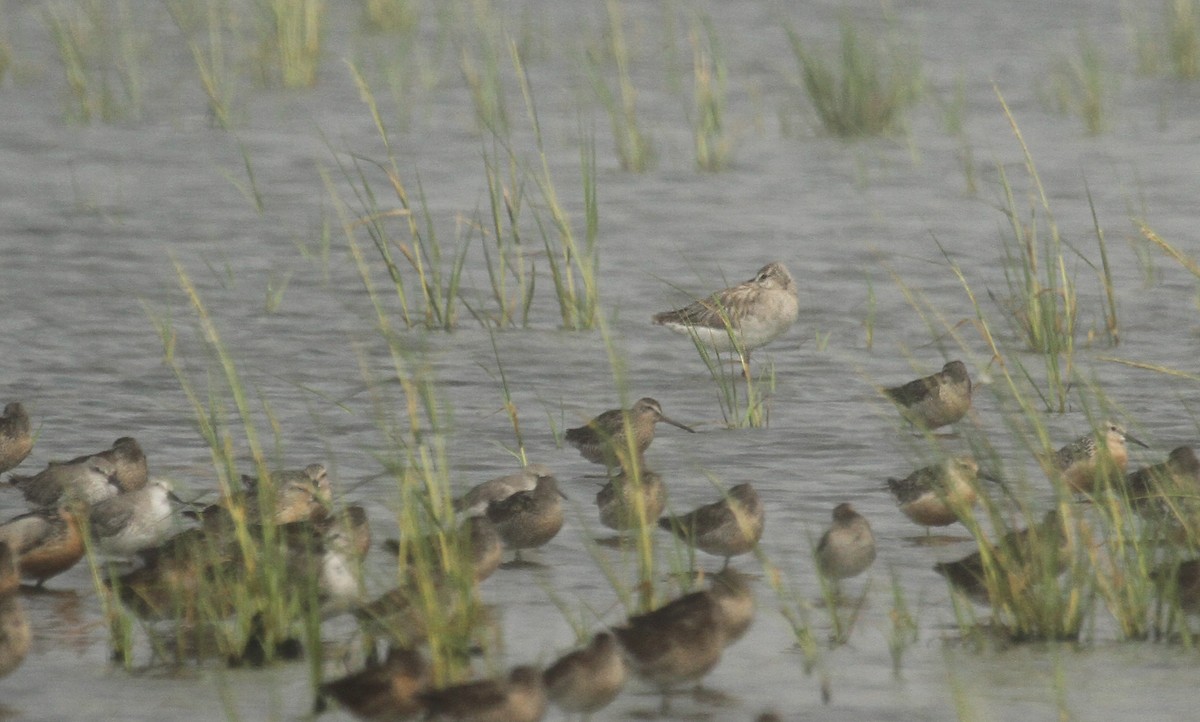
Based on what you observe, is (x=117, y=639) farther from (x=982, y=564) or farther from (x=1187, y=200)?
(x=1187, y=200)

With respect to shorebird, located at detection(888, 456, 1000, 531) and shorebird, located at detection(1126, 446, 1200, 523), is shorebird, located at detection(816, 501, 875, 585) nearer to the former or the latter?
shorebird, located at detection(888, 456, 1000, 531)

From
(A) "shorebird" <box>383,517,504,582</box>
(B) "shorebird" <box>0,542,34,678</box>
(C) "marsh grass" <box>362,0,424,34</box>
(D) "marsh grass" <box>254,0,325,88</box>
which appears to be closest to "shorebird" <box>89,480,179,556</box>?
(A) "shorebird" <box>383,517,504,582</box>

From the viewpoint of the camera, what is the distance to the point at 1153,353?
12359 millimetres

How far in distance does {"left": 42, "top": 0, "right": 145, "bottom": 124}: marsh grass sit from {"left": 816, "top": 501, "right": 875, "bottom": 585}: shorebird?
41.0 feet

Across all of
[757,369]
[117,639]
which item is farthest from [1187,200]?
[117,639]

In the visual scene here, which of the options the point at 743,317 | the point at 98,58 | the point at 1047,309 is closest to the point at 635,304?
the point at 743,317

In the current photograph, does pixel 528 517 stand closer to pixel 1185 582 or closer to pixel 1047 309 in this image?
pixel 1185 582

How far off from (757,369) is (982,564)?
17.5 feet

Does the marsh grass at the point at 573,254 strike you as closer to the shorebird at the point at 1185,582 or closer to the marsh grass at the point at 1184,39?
the shorebird at the point at 1185,582

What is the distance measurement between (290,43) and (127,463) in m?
12.1

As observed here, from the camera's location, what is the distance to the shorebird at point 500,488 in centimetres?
873

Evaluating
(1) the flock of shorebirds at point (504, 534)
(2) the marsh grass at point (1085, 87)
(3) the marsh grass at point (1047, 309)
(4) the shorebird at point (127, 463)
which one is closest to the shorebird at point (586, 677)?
(1) the flock of shorebirds at point (504, 534)

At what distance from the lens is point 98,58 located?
2186 centimetres

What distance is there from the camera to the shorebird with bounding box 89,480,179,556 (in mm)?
8016
